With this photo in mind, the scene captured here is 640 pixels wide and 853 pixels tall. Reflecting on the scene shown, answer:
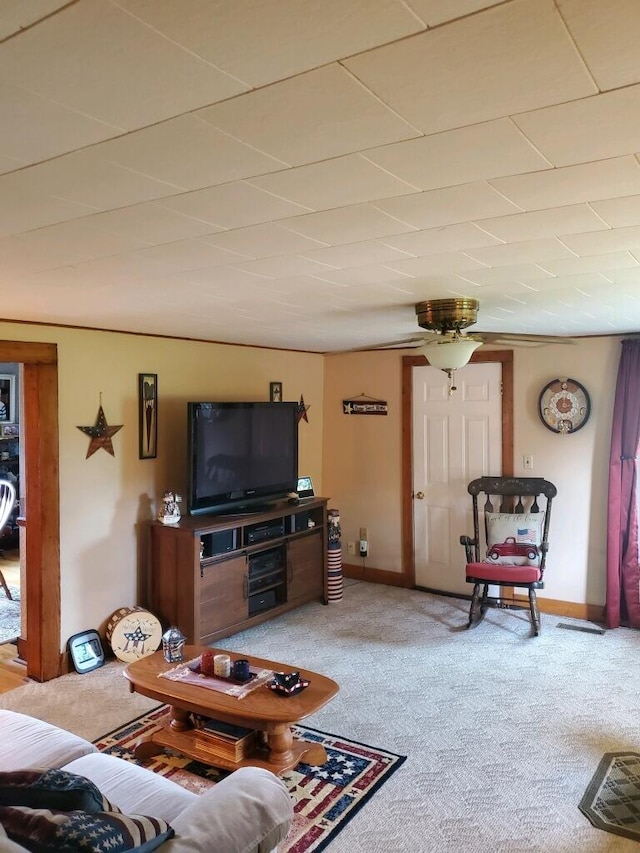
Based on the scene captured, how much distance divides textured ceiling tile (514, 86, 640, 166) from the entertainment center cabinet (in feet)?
11.3

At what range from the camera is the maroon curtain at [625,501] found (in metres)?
4.81

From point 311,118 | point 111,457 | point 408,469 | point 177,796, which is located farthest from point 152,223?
point 408,469

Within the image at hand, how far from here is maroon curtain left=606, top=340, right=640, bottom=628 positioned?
15.8 feet

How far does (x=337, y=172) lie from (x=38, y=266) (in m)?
1.38

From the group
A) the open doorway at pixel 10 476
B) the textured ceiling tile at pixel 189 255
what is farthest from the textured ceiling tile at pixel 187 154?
the open doorway at pixel 10 476

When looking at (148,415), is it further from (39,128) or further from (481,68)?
(481,68)

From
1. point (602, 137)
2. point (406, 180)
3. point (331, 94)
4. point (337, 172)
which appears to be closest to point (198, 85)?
point (331, 94)

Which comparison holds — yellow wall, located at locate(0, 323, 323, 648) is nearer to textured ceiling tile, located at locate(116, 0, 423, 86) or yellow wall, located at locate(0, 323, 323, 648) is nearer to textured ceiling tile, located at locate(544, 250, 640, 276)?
Answer: textured ceiling tile, located at locate(544, 250, 640, 276)

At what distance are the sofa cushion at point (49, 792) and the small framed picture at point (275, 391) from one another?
4.34 meters

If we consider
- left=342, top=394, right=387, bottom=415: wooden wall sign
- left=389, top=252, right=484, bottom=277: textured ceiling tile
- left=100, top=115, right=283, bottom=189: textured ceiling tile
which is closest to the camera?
left=100, top=115, right=283, bottom=189: textured ceiling tile

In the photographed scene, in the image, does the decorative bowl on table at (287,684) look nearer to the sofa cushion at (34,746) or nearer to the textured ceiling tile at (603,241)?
the sofa cushion at (34,746)

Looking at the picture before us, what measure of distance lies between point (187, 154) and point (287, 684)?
2375mm

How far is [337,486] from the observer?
A: 6.36 metres

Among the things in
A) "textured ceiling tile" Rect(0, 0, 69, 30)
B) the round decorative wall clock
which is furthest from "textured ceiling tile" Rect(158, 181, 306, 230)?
the round decorative wall clock
